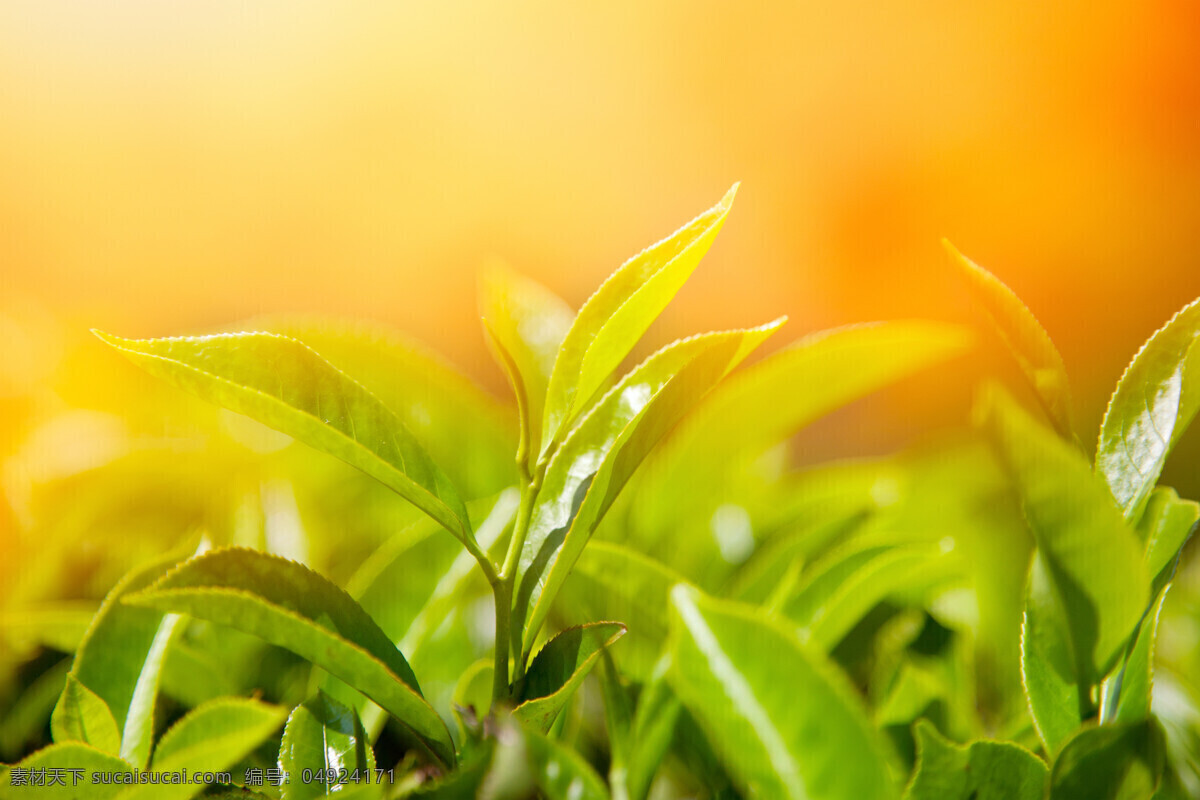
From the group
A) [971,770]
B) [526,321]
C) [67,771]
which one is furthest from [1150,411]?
[67,771]

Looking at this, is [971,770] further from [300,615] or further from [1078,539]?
[300,615]

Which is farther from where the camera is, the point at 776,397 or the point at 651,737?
the point at 776,397

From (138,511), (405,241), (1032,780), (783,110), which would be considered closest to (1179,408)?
(1032,780)

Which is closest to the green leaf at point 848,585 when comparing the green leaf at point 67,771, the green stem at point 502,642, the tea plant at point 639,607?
the tea plant at point 639,607

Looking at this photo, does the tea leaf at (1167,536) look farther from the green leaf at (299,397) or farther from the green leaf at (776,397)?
the green leaf at (299,397)

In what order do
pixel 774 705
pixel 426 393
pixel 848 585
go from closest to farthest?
pixel 774 705, pixel 848 585, pixel 426 393

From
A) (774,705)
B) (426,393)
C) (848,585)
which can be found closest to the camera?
(774,705)

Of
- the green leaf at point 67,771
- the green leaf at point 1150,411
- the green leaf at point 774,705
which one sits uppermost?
the green leaf at point 1150,411
